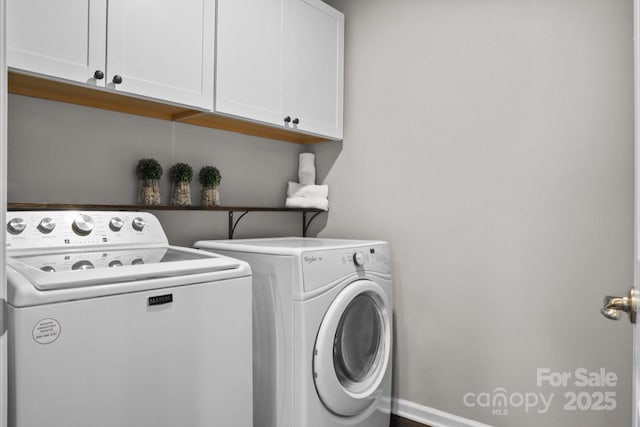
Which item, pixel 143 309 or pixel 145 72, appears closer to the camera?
pixel 143 309

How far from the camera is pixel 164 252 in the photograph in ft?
5.41

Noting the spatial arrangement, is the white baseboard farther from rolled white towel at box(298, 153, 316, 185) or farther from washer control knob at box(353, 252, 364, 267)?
rolled white towel at box(298, 153, 316, 185)

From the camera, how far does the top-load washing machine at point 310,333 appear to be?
168 cm

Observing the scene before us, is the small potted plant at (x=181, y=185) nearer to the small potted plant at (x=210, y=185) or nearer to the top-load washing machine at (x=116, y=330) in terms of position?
the small potted plant at (x=210, y=185)

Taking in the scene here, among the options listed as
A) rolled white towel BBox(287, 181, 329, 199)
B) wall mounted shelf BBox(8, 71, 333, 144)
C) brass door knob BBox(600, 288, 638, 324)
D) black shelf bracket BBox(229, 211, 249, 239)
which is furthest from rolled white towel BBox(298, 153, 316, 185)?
brass door knob BBox(600, 288, 638, 324)

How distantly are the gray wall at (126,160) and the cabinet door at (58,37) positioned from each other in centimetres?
34

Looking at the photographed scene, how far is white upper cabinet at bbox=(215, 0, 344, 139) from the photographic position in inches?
75.0

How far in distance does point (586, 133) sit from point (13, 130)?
7.32 ft

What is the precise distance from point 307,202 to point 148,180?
92cm

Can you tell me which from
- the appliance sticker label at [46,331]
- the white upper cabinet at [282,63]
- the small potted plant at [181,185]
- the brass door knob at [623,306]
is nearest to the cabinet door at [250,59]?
the white upper cabinet at [282,63]

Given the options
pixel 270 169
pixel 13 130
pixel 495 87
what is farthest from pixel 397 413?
pixel 13 130

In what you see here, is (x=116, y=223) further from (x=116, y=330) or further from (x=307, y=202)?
(x=307, y=202)

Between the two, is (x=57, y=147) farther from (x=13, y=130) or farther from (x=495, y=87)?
(x=495, y=87)

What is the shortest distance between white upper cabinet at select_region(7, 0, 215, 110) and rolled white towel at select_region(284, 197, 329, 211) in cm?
84
